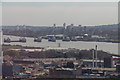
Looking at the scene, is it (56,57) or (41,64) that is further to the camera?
(56,57)

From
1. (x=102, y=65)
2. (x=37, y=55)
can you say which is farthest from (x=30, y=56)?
(x=102, y=65)

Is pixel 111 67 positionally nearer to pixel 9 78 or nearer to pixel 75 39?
pixel 9 78

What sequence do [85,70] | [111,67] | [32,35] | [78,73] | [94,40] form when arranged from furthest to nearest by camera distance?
1. [32,35]
2. [94,40]
3. [111,67]
4. [85,70]
5. [78,73]

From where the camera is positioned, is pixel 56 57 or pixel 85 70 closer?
pixel 85 70

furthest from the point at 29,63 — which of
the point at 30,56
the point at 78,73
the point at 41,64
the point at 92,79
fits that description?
the point at 92,79

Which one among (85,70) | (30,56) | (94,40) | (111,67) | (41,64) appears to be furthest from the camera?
(94,40)

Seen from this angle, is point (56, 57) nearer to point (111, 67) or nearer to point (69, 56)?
point (69, 56)

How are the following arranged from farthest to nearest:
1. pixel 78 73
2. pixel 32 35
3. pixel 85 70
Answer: pixel 32 35 → pixel 85 70 → pixel 78 73

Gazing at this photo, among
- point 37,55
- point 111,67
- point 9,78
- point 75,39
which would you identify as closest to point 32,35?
point 75,39

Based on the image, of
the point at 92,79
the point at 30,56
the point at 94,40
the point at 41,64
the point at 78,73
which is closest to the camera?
the point at 92,79
